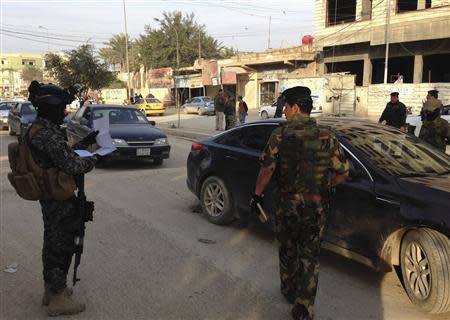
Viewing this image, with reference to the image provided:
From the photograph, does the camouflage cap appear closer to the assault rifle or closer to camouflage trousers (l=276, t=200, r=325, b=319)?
camouflage trousers (l=276, t=200, r=325, b=319)

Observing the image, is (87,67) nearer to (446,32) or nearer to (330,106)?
(330,106)

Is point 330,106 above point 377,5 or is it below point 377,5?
below

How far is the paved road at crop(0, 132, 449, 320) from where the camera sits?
3986 mm

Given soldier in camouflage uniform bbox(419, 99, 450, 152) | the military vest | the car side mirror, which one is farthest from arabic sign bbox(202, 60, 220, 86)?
the military vest

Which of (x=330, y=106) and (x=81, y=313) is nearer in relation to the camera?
(x=81, y=313)

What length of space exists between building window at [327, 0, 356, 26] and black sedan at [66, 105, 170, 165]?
95.1ft

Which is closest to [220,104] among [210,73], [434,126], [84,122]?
[84,122]

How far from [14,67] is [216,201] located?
145833mm

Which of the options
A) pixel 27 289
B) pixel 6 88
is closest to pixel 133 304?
pixel 27 289

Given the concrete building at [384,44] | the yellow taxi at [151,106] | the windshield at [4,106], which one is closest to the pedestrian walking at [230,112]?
the windshield at [4,106]

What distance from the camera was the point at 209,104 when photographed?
37719 mm

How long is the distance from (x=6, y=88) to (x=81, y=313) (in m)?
131

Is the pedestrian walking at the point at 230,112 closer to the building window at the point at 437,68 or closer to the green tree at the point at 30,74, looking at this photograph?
the building window at the point at 437,68

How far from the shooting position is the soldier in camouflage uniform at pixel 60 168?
3500 millimetres
